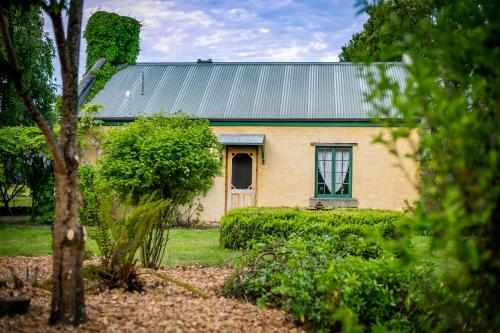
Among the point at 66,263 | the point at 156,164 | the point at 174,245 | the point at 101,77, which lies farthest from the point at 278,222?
the point at 101,77

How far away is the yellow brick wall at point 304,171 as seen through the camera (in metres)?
16.7

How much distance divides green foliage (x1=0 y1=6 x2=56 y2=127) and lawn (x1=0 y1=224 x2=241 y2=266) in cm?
683

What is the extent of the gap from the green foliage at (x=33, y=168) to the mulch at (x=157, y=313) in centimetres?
958

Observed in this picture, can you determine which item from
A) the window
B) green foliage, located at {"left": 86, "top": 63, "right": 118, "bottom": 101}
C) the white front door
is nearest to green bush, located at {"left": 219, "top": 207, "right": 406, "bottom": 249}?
the window

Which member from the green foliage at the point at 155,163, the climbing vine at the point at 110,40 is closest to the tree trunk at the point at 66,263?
the green foliage at the point at 155,163

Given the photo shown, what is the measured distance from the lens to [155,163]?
984 centimetres

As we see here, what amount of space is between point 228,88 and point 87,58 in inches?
240

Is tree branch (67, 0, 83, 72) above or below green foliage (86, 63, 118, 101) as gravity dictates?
below

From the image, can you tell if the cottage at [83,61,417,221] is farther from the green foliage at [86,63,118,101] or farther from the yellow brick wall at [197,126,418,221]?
the green foliage at [86,63,118,101]

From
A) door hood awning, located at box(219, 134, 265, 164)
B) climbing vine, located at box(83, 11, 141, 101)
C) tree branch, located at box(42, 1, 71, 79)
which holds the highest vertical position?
climbing vine, located at box(83, 11, 141, 101)

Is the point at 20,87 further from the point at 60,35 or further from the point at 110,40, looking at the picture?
the point at 110,40

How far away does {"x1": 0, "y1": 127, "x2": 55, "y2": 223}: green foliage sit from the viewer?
1455 cm

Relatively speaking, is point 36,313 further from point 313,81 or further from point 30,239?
point 313,81

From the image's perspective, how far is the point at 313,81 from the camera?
18672 mm
